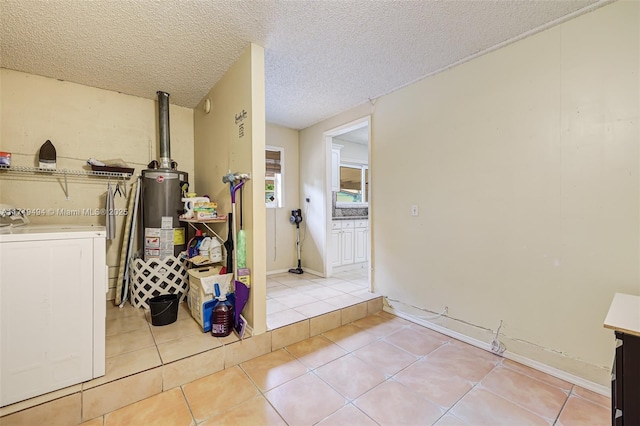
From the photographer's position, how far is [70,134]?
2789 mm

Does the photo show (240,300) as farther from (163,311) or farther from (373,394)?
(373,394)

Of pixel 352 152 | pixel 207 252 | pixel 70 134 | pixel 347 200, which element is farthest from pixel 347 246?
pixel 70 134

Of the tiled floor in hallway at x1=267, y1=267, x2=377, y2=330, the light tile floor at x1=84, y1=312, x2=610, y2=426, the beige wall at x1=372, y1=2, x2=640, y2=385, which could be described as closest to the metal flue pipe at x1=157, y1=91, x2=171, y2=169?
the tiled floor in hallway at x1=267, y1=267, x2=377, y2=330

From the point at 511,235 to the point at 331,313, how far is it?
5.65ft

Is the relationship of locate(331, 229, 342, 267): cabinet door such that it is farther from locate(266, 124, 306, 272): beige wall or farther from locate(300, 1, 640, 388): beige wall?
locate(300, 1, 640, 388): beige wall

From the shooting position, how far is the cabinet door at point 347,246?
4.49m

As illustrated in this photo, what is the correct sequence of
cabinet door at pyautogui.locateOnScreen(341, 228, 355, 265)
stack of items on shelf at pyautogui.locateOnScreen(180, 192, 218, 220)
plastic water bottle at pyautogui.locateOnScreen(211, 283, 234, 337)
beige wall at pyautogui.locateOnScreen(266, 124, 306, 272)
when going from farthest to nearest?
cabinet door at pyautogui.locateOnScreen(341, 228, 355, 265) < beige wall at pyautogui.locateOnScreen(266, 124, 306, 272) < stack of items on shelf at pyautogui.locateOnScreen(180, 192, 218, 220) < plastic water bottle at pyautogui.locateOnScreen(211, 283, 234, 337)

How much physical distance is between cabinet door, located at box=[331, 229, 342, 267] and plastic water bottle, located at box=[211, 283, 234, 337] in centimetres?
225

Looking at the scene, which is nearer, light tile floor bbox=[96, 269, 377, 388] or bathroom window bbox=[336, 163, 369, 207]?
light tile floor bbox=[96, 269, 377, 388]

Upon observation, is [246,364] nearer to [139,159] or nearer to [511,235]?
[511,235]

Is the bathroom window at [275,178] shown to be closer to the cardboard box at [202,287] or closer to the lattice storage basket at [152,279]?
the lattice storage basket at [152,279]

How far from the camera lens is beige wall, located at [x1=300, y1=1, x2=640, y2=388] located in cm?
171

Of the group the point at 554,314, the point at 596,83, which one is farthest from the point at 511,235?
the point at 596,83

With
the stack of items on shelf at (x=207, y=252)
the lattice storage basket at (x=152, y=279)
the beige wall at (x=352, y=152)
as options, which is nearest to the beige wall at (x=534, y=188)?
the stack of items on shelf at (x=207, y=252)
